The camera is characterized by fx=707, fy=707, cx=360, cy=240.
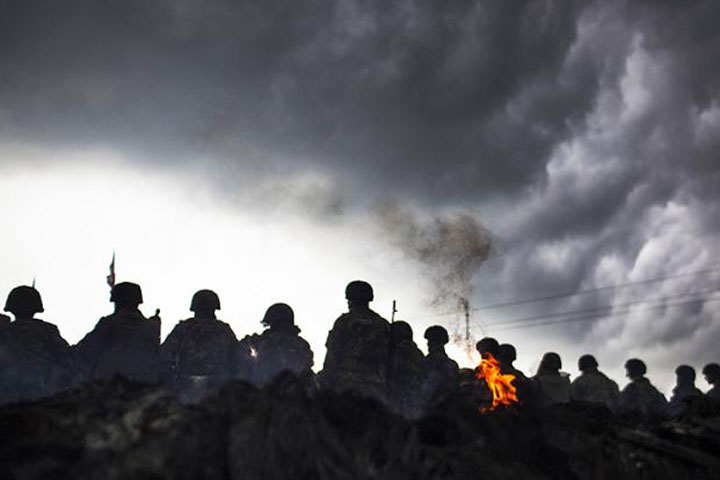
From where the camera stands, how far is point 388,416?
8.94 m

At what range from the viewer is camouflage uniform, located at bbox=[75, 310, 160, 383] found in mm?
17219

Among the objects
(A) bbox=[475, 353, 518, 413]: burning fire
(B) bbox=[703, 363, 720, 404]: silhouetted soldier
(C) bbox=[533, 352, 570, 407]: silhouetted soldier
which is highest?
(B) bbox=[703, 363, 720, 404]: silhouetted soldier

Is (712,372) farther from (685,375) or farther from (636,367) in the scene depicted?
(636,367)

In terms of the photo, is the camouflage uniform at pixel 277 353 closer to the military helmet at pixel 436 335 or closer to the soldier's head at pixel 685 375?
the military helmet at pixel 436 335

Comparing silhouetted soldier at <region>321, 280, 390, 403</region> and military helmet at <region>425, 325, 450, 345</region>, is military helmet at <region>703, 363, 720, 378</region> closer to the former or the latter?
military helmet at <region>425, 325, 450, 345</region>

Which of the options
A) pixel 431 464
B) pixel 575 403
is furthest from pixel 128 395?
pixel 575 403

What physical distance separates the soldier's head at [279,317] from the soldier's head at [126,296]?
3.80 m

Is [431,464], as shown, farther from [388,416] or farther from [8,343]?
[8,343]

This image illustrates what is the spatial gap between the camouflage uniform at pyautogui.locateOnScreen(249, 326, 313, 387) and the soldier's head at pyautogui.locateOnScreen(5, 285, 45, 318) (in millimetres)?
5719

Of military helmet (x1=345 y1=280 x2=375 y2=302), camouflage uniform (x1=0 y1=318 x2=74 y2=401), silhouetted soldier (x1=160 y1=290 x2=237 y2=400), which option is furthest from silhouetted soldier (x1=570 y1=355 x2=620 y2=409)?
camouflage uniform (x1=0 y1=318 x2=74 y2=401)

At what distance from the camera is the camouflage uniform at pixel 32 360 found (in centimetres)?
1661

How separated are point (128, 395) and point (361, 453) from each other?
8.82 feet

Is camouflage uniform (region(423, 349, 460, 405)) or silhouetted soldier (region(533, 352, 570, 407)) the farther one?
silhouetted soldier (region(533, 352, 570, 407))

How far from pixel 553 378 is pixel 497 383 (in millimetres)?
9829
